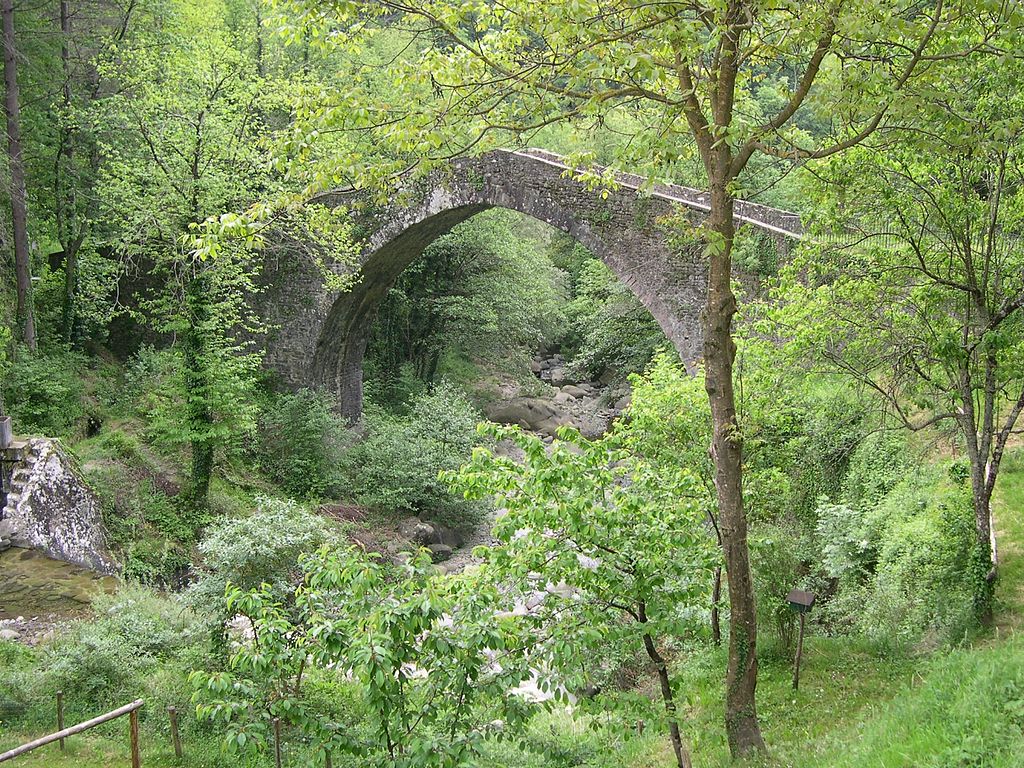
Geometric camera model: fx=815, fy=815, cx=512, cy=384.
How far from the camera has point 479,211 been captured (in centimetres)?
1669

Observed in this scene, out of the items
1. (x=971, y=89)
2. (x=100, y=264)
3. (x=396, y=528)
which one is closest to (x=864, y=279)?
(x=971, y=89)

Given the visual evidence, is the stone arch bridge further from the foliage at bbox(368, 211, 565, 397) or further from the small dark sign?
the small dark sign

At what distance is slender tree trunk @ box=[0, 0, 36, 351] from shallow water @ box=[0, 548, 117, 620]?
5817 mm

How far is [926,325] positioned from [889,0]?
2856mm

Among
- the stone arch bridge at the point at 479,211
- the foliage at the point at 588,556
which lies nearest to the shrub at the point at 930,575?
the foliage at the point at 588,556

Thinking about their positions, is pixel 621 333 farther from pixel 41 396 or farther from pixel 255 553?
pixel 255 553

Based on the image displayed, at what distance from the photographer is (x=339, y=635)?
414 centimetres

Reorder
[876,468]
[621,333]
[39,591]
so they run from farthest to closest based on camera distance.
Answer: [621,333]
[876,468]
[39,591]

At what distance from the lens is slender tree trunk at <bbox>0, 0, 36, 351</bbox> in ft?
44.2

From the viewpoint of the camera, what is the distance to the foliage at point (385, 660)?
3.96m

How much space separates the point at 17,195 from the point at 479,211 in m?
8.16

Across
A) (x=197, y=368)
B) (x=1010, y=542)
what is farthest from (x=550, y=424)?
(x=1010, y=542)

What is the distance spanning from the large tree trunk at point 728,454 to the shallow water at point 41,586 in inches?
289

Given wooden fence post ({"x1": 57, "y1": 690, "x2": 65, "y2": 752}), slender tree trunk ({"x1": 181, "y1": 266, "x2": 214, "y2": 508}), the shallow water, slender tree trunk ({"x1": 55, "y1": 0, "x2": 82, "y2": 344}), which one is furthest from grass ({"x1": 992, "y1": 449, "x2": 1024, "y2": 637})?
slender tree trunk ({"x1": 55, "y1": 0, "x2": 82, "y2": 344})
